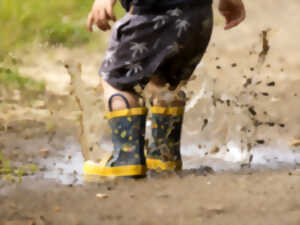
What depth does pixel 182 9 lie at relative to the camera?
230cm

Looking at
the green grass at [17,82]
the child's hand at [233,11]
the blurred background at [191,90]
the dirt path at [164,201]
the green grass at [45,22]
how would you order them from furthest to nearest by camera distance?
the green grass at [45,22]
the green grass at [17,82]
the blurred background at [191,90]
the child's hand at [233,11]
the dirt path at [164,201]

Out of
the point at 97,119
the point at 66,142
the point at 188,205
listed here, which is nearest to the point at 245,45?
the point at 97,119

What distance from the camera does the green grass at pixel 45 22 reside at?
5887mm

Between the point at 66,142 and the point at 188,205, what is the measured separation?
171 cm

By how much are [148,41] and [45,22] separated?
4.76 m

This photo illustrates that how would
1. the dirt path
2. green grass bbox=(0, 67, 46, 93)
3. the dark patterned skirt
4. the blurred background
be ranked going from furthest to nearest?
green grass bbox=(0, 67, 46, 93) → the blurred background → the dark patterned skirt → the dirt path

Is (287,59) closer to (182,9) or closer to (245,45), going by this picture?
(245,45)

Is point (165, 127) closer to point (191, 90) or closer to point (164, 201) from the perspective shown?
point (164, 201)

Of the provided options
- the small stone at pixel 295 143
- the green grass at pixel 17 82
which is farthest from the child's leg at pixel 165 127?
the green grass at pixel 17 82

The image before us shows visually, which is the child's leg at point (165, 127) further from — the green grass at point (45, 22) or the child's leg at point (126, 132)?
the green grass at point (45, 22)

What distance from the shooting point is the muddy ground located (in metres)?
1.84

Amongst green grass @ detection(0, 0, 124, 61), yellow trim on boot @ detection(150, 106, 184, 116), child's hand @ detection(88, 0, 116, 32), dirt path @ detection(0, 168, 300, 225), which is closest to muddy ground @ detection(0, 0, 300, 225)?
dirt path @ detection(0, 168, 300, 225)

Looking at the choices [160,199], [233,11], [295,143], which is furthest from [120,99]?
[295,143]

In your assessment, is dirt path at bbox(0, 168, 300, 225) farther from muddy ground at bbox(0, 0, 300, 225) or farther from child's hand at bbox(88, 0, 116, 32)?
child's hand at bbox(88, 0, 116, 32)
